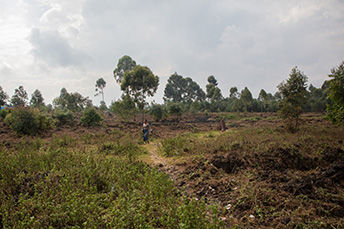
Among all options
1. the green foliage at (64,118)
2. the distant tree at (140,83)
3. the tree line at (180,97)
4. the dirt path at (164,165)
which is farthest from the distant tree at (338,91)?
the green foliage at (64,118)

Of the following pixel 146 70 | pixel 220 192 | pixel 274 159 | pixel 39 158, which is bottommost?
pixel 220 192

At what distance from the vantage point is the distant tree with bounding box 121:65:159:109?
23.7 m

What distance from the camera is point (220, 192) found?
4488 mm

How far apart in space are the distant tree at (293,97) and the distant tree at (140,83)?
15929mm

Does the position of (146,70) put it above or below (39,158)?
above

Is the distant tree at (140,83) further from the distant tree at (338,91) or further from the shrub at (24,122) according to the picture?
the distant tree at (338,91)

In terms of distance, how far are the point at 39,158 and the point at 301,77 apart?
49.6 feet

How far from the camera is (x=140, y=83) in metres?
24.0

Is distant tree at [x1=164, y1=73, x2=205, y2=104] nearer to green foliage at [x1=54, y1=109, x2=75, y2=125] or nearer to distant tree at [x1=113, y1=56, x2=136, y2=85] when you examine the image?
distant tree at [x1=113, y1=56, x2=136, y2=85]

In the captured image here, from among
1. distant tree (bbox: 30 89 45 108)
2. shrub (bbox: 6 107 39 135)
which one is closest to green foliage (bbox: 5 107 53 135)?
shrub (bbox: 6 107 39 135)

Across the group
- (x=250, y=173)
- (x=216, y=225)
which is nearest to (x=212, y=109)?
(x=250, y=173)

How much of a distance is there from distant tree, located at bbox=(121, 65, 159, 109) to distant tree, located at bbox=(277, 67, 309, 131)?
→ 52.3 feet

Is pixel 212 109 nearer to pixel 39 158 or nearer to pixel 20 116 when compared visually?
pixel 20 116

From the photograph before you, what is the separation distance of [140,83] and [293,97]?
56.8 ft
